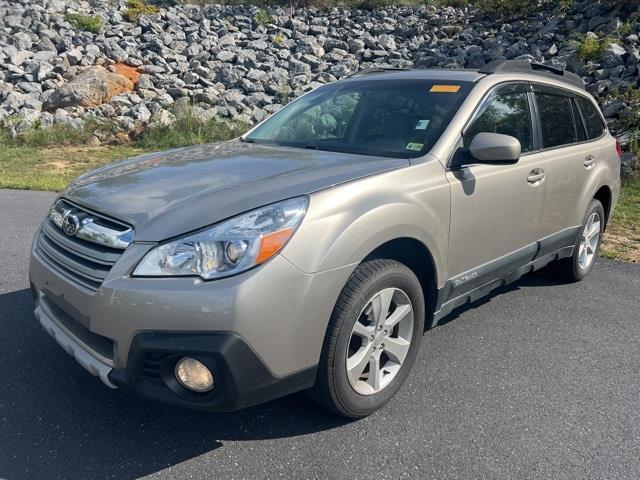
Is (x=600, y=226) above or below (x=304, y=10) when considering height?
below

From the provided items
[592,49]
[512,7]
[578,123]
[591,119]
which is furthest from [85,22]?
[578,123]

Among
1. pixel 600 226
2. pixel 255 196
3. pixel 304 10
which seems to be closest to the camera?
pixel 255 196

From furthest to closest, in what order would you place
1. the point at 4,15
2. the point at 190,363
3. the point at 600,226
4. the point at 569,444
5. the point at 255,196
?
1. the point at 4,15
2. the point at 600,226
3. the point at 569,444
4. the point at 255,196
5. the point at 190,363

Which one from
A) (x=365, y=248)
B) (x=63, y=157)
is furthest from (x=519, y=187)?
(x=63, y=157)

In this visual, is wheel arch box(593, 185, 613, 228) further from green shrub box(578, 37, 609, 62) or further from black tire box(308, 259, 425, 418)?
green shrub box(578, 37, 609, 62)

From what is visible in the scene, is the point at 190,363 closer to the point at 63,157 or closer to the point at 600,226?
the point at 600,226

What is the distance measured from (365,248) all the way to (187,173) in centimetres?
111

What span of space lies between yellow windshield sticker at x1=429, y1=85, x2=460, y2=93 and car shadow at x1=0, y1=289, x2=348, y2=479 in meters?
2.15

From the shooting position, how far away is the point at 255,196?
8.95ft

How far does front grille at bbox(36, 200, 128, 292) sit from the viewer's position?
264 cm

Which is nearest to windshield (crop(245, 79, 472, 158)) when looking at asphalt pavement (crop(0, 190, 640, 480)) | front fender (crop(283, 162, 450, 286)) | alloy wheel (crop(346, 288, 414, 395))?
front fender (crop(283, 162, 450, 286))

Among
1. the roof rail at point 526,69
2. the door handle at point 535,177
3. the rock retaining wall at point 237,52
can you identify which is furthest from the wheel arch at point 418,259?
the rock retaining wall at point 237,52

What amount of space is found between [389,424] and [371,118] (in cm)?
200

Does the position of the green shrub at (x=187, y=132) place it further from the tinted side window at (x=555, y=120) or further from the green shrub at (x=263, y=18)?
the tinted side window at (x=555, y=120)
